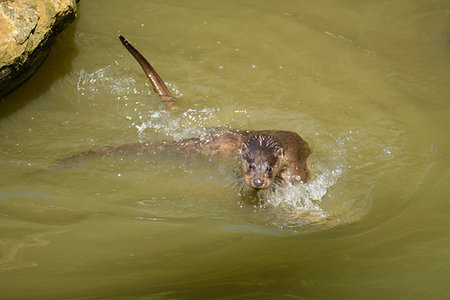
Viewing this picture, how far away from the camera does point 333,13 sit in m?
4.56

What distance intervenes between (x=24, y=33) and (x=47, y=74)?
685mm

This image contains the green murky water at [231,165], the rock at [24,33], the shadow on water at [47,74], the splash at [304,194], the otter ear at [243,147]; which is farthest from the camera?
the shadow on water at [47,74]

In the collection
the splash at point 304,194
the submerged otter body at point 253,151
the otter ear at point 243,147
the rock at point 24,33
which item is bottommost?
the splash at point 304,194

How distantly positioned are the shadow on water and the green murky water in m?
0.01

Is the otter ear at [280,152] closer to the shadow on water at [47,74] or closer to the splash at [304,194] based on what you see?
the splash at [304,194]

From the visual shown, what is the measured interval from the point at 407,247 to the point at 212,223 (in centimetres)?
106

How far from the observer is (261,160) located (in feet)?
9.64

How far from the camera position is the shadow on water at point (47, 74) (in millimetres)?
3660

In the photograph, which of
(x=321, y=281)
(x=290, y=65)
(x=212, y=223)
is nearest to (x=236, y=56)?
(x=290, y=65)

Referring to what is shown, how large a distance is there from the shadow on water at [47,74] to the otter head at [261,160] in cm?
185

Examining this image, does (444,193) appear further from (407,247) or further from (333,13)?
(333,13)

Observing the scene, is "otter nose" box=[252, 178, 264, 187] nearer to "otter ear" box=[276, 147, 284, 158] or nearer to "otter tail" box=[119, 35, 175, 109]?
"otter ear" box=[276, 147, 284, 158]

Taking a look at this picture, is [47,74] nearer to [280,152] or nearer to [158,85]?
[158,85]

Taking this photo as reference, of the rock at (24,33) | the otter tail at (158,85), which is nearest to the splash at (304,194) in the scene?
the otter tail at (158,85)
